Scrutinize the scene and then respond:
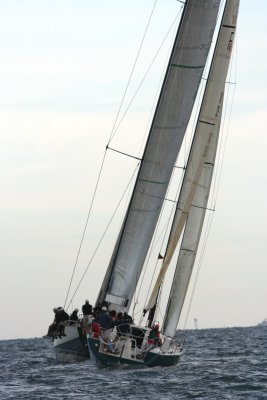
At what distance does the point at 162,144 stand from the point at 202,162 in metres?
1.79

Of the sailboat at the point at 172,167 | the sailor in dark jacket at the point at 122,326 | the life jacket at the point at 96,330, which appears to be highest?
the sailboat at the point at 172,167

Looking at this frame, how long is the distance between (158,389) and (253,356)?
53.4 ft

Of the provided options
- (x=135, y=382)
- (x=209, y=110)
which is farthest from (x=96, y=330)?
(x=209, y=110)

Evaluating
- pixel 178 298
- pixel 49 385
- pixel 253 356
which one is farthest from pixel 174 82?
pixel 253 356

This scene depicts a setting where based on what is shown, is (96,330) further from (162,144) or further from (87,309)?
(162,144)

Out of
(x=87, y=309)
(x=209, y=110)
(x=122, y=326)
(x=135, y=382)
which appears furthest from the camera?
(x=209, y=110)

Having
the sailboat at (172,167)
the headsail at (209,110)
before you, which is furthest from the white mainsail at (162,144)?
the headsail at (209,110)

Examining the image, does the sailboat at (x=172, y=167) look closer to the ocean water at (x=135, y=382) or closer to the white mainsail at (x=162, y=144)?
the white mainsail at (x=162, y=144)

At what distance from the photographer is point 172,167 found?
1302 inches

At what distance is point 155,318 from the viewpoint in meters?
33.1

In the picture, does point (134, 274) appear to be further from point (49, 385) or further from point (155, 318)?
point (49, 385)

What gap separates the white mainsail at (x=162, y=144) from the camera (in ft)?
106

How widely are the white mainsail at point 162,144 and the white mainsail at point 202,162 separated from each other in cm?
125

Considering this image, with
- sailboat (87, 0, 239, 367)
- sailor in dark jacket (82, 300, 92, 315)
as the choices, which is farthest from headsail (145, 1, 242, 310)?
sailor in dark jacket (82, 300, 92, 315)
